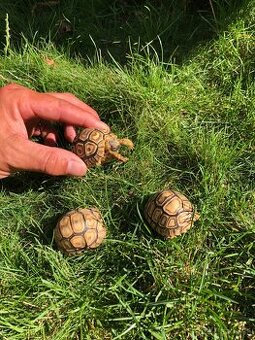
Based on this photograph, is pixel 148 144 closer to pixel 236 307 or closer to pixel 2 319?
pixel 236 307

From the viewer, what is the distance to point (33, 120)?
3719 millimetres

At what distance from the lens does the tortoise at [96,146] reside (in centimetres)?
359

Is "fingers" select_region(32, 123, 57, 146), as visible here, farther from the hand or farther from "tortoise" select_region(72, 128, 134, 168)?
"tortoise" select_region(72, 128, 134, 168)

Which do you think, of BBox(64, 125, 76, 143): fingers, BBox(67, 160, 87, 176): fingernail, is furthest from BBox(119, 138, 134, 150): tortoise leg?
BBox(67, 160, 87, 176): fingernail

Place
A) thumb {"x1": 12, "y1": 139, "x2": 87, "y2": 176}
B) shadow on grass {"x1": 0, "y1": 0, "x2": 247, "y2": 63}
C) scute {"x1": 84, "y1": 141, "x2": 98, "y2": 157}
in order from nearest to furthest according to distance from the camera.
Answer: thumb {"x1": 12, "y1": 139, "x2": 87, "y2": 176}, scute {"x1": 84, "y1": 141, "x2": 98, "y2": 157}, shadow on grass {"x1": 0, "y1": 0, "x2": 247, "y2": 63}

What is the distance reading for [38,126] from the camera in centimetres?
388

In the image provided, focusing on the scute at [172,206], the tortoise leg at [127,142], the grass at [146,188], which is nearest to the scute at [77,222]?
the grass at [146,188]

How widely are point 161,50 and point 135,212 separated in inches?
60.8

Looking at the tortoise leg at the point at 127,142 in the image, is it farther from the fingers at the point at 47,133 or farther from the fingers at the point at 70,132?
the fingers at the point at 47,133

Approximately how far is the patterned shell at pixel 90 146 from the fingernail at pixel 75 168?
23cm

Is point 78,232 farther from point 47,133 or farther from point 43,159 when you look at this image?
point 47,133

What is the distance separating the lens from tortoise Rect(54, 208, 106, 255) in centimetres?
325

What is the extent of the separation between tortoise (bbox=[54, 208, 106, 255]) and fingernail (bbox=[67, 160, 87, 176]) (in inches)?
10.4

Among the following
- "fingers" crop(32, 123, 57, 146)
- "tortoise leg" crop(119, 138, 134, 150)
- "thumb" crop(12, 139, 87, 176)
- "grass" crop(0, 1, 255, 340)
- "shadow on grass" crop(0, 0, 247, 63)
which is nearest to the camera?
"grass" crop(0, 1, 255, 340)
